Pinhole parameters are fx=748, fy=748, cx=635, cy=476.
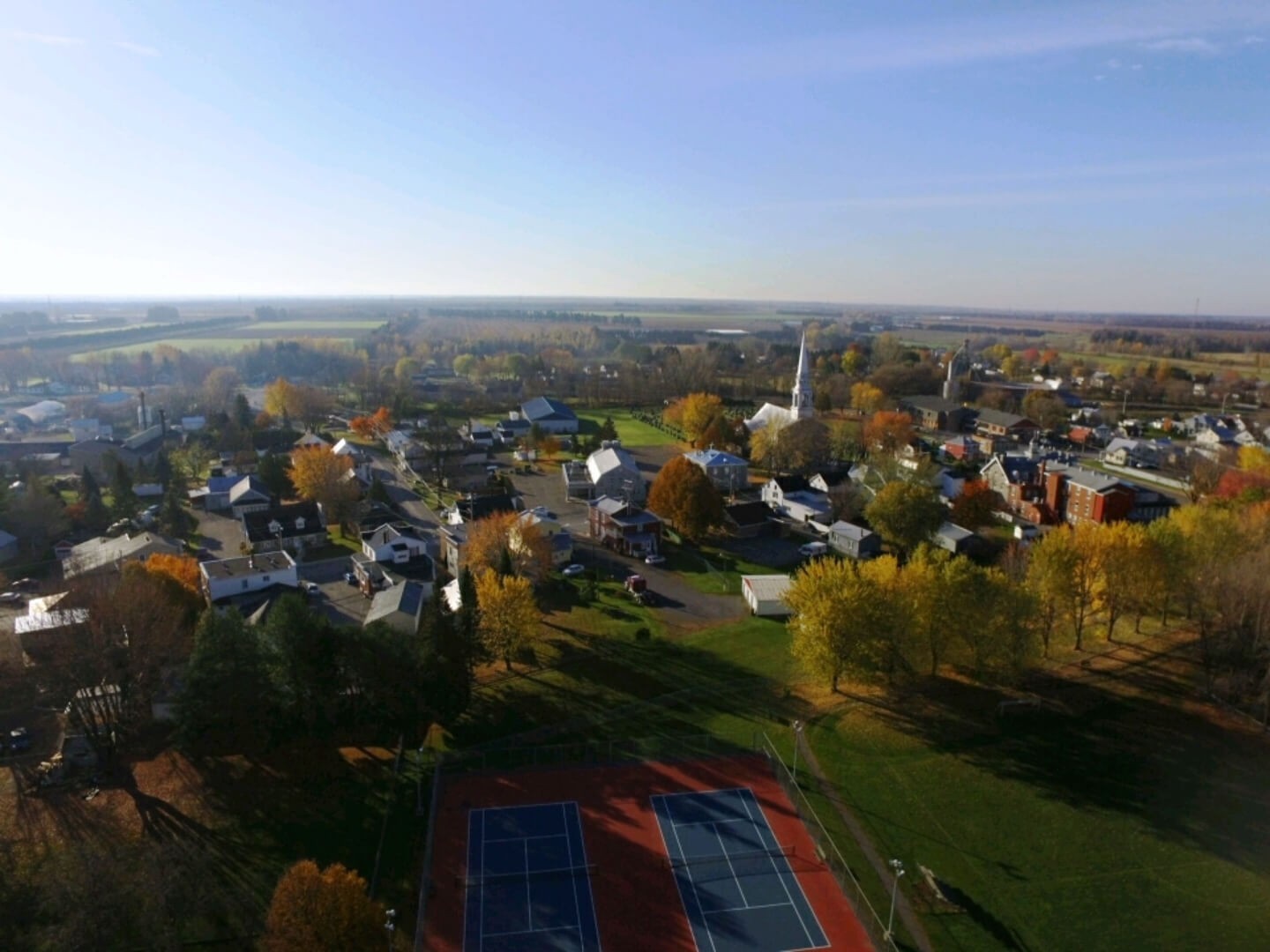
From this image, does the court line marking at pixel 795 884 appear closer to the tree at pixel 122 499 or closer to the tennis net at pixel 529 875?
the tennis net at pixel 529 875

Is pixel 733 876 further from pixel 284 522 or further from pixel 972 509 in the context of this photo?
pixel 284 522

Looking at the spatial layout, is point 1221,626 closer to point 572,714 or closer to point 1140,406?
point 572,714

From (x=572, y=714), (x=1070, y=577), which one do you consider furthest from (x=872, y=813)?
(x=1070, y=577)

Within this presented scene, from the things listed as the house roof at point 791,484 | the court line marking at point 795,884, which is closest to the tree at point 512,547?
the court line marking at point 795,884

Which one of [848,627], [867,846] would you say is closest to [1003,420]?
[848,627]

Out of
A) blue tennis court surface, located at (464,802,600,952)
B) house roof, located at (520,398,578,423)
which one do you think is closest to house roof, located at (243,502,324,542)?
blue tennis court surface, located at (464,802,600,952)

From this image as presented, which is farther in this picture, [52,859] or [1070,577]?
[1070,577]
